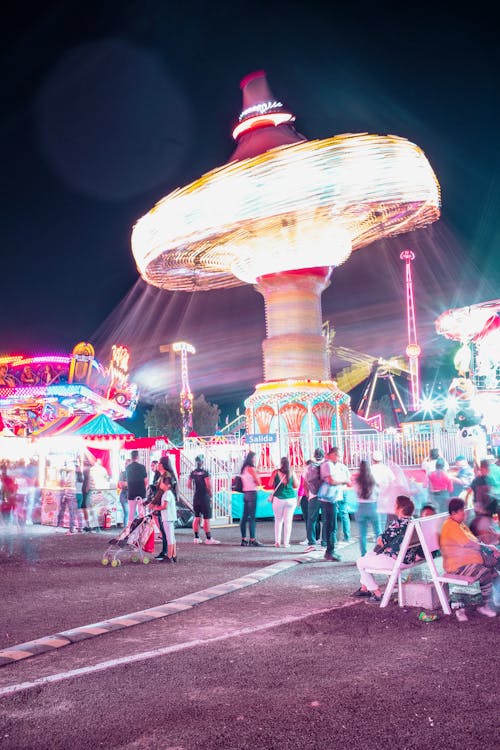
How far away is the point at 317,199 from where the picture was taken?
19.7 m

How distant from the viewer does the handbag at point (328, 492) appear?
1106cm

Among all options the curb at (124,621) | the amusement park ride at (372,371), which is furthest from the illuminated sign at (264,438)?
the amusement park ride at (372,371)

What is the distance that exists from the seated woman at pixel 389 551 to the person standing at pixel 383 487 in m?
2.61

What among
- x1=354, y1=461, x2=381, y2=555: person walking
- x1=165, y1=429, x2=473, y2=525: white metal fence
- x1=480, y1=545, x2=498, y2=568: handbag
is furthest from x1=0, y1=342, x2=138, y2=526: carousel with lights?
x1=480, y1=545, x2=498, y2=568: handbag

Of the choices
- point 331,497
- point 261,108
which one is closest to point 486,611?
point 331,497

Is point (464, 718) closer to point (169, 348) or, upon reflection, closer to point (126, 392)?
point (126, 392)

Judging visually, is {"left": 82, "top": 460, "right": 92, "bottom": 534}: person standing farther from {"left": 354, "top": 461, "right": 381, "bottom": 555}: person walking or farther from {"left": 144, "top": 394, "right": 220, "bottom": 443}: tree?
{"left": 144, "top": 394, "right": 220, "bottom": 443}: tree

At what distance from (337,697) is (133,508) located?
10.1 meters

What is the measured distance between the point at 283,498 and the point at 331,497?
4.99 feet

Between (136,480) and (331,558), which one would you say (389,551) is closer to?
(331,558)

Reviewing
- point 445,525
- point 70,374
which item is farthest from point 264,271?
point 445,525

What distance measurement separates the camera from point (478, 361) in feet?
75.5

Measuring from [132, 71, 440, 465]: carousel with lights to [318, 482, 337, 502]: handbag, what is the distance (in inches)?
284

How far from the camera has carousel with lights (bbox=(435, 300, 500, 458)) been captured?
70.1 feet
